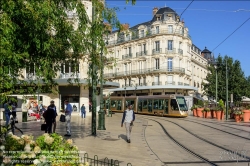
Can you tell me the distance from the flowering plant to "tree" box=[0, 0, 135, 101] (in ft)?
2.69

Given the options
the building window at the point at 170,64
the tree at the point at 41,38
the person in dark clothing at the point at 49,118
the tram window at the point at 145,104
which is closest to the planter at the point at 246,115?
the tram window at the point at 145,104

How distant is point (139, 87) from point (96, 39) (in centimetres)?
4860

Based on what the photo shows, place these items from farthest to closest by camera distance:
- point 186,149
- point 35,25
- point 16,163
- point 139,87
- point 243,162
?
point 139,87, point 186,149, point 243,162, point 35,25, point 16,163

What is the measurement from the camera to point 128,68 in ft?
198

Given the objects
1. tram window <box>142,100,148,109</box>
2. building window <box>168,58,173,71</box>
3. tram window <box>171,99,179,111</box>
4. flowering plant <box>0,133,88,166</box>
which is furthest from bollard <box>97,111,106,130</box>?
building window <box>168,58,173,71</box>

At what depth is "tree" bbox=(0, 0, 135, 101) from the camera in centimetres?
486

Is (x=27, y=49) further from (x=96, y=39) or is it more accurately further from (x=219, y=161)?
(x=219, y=161)

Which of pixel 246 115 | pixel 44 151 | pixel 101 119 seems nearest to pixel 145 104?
pixel 246 115

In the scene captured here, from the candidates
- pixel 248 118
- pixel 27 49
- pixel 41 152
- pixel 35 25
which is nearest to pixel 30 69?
pixel 27 49

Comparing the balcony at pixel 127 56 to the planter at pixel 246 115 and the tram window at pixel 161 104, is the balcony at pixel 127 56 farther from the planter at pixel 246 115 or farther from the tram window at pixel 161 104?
the planter at pixel 246 115

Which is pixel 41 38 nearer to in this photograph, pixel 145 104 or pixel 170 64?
pixel 145 104

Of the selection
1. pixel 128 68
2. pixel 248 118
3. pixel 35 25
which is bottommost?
pixel 248 118

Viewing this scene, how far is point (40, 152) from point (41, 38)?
2.85m

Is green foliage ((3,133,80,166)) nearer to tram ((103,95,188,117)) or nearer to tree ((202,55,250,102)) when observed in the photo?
tram ((103,95,188,117))
